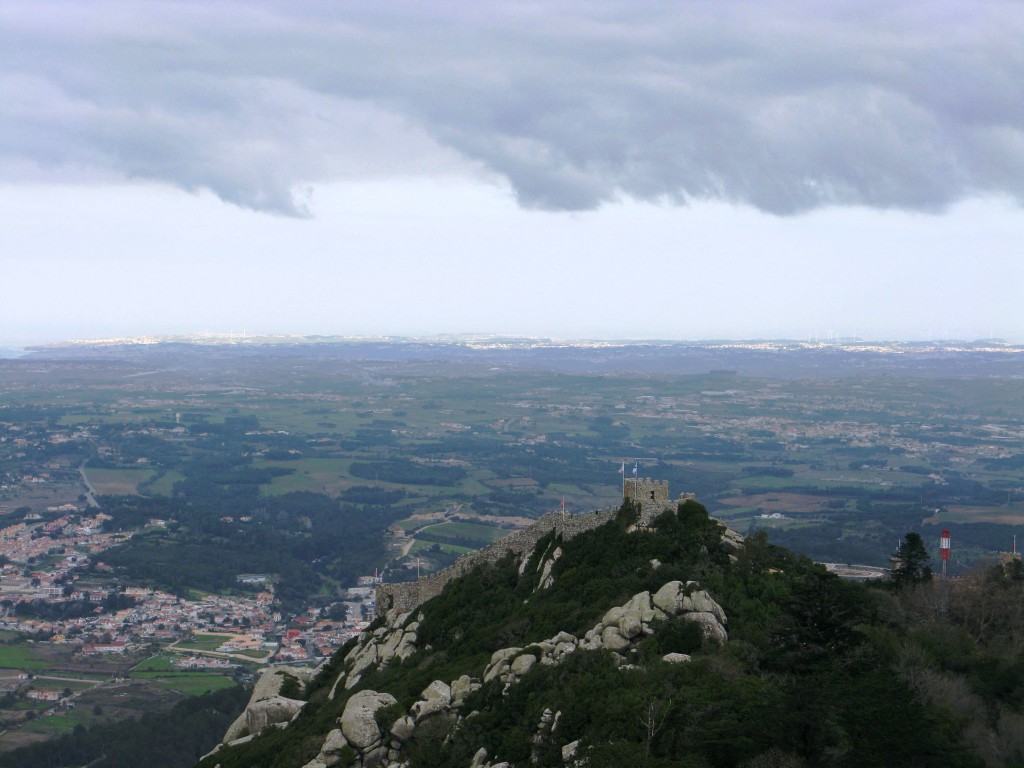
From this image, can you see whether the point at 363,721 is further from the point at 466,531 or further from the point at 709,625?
the point at 466,531

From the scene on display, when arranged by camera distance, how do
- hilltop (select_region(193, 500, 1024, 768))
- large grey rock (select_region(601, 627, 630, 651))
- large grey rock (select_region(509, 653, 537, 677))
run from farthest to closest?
1. large grey rock (select_region(509, 653, 537, 677))
2. large grey rock (select_region(601, 627, 630, 651))
3. hilltop (select_region(193, 500, 1024, 768))

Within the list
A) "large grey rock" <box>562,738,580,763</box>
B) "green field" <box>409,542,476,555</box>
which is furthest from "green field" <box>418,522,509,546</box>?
"large grey rock" <box>562,738,580,763</box>

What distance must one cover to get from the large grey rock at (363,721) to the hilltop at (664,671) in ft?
0.22

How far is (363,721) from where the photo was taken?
36000mm

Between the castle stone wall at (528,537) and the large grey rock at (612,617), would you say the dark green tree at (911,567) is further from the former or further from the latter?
the large grey rock at (612,617)

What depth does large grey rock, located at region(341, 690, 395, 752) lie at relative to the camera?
35.6 m

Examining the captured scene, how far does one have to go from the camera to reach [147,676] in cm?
9681

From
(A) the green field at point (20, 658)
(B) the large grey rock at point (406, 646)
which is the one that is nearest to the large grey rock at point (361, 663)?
(B) the large grey rock at point (406, 646)

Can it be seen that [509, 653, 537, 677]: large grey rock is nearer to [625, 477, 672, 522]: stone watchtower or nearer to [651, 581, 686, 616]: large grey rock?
[651, 581, 686, 616]: large grey rock

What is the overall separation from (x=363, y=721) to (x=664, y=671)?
10.4 m

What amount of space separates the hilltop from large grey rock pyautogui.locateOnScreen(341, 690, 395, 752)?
0.22 ft

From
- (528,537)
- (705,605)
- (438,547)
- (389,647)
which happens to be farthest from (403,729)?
(438,547)

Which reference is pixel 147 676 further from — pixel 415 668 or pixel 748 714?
pixel 748 714

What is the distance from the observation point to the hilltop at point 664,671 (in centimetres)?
2647
